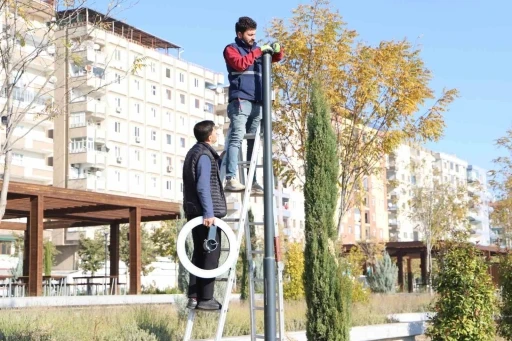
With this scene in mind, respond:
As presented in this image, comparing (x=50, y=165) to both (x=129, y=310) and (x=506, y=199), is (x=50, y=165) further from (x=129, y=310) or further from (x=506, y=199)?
(x=129, y=310)

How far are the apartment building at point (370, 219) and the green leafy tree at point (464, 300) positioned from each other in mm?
83324

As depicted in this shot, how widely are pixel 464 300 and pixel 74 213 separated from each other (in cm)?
2229

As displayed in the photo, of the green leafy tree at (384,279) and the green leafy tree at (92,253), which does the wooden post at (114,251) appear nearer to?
the green leafy tree at (384,279)

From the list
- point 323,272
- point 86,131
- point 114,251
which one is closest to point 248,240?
point 323,272

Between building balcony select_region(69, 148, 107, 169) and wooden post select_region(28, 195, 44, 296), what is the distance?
3942 centimetres

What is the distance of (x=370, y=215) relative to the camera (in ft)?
352

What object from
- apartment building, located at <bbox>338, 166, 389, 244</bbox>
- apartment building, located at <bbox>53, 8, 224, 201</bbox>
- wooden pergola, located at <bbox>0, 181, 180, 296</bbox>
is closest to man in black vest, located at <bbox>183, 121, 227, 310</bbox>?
wooden pergola, located at <bbox>0, 181, 180, 296</bbox>

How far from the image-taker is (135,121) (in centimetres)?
7150

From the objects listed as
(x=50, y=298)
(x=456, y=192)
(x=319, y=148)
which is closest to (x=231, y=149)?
(x=319, y=148)

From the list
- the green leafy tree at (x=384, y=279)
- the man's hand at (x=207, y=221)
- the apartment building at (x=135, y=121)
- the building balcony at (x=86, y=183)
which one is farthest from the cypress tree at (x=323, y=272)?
the building balcony at (x=86, y=183)

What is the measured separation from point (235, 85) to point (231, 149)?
0.63 m

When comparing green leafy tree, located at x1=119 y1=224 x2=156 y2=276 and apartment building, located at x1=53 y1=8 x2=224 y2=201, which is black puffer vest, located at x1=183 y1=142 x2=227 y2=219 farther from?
apartment building, located at x1=53 y1=8 x2=224 y2=201

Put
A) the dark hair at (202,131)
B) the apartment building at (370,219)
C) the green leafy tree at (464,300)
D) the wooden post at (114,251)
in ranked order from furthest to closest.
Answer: the apartment building at (370,219)
the wooden post at (114,251)
the green leafy tree at (464,300)
the dark hair at (202,131)

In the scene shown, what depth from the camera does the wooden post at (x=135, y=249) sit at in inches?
1166
